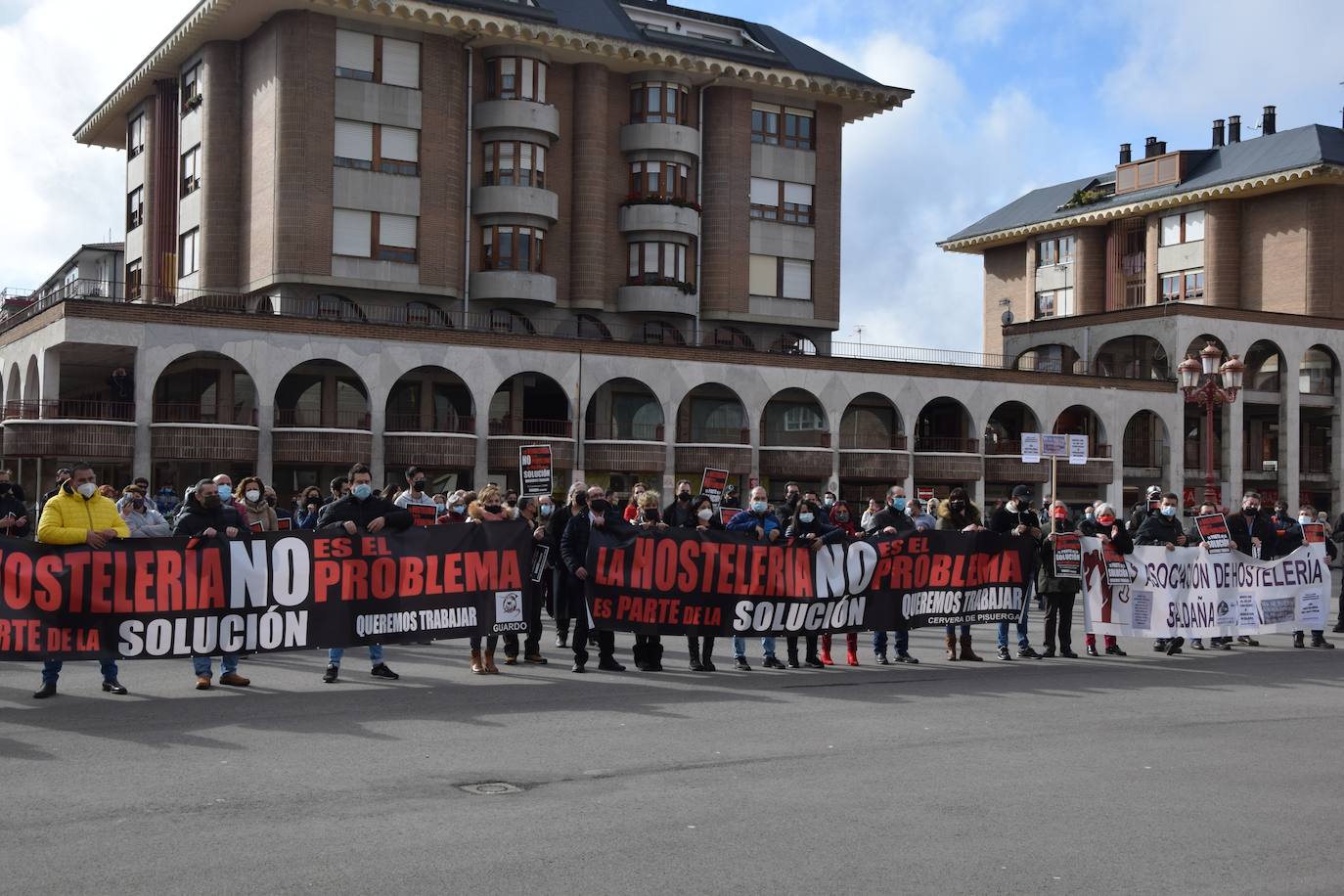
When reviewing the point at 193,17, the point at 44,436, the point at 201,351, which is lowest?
the point at 44,436

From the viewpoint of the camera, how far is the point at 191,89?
53.2m

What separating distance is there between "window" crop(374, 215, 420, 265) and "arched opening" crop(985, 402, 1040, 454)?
23089 millimetres

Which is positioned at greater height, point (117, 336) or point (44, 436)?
point (117, 336)

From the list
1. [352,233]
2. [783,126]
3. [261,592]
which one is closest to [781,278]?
[783,126]

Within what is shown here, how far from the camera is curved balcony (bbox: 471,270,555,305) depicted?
168 feet

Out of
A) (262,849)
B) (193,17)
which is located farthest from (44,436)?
(262,849)

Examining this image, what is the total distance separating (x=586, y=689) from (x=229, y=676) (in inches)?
133

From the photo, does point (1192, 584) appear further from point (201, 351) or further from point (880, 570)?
point (201, 351)

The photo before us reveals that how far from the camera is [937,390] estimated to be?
5431cm

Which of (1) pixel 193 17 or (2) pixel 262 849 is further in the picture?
(1) pixel 193 17

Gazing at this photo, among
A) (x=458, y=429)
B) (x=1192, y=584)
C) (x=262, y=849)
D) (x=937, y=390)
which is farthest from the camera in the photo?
(x=937, y=390)

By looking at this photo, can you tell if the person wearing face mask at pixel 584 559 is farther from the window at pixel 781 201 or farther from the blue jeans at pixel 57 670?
the window at pixel 781 201

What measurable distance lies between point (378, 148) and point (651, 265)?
11000 mm

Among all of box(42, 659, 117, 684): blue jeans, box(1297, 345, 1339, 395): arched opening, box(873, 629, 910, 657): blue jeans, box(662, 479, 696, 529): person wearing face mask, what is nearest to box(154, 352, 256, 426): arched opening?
box(662, 479, 696, 529): person wearing face mask
